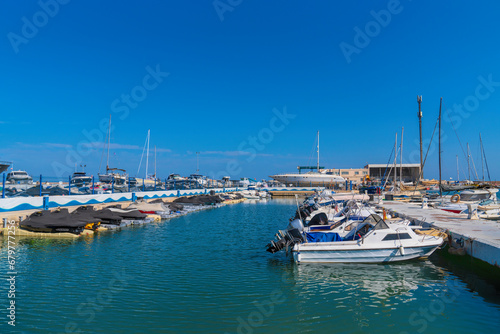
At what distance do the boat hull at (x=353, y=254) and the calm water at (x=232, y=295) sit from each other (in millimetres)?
Answer: 412

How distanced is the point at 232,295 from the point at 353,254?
723cm

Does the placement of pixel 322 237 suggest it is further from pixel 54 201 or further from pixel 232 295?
pixel 54 201

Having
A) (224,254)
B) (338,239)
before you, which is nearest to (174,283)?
(224,254)

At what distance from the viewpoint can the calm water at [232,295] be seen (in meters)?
10.5

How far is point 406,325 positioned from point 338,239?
25.2ft

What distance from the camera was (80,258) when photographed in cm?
1858

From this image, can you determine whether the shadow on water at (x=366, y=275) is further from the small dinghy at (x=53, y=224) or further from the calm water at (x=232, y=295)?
the small dinghy at (x=53, y=224)

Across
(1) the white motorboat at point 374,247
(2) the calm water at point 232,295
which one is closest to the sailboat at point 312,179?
(2) the calm water at point 232,295

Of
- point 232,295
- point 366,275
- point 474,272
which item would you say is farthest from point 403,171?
point 232,295

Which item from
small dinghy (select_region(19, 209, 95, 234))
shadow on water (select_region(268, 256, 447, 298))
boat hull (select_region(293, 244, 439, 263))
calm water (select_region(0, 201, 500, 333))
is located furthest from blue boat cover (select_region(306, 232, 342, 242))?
small dinghy (select_region(19, 209, 95, 234))

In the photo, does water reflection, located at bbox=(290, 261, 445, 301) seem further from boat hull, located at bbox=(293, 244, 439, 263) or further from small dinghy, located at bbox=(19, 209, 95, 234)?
small dinghy, located at bbox=(19, 209, 95, 234)

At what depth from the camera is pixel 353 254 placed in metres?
17.3

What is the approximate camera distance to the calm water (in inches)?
414

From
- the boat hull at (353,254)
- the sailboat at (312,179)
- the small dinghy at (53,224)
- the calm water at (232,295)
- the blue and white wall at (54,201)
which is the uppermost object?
the sailboat at (312,179)
